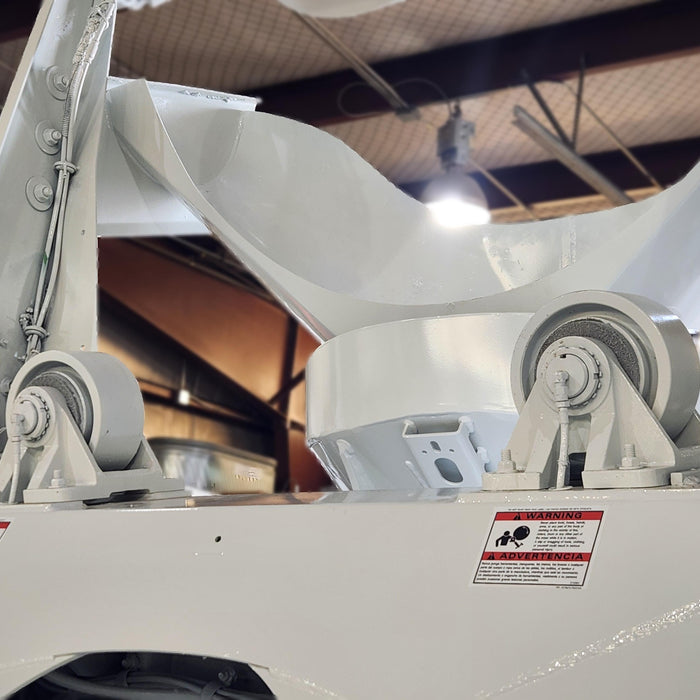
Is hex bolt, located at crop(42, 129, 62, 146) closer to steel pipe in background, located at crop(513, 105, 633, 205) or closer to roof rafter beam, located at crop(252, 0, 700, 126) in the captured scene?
steel pipe in background, located at crop(513, 105, 633, 205)

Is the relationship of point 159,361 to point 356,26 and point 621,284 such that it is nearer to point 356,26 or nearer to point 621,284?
point 356,26

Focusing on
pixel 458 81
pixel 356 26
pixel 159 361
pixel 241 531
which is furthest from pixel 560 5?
pixel 241 531

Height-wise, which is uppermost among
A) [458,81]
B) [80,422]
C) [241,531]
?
[458,81]

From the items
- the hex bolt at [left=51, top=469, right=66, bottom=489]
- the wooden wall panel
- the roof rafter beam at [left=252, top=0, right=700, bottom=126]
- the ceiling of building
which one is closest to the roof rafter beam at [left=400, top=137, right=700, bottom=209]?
the ceiling of building

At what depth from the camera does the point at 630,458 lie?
0.81 m

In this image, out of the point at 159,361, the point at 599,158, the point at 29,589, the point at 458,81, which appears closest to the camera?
the point at 29,589

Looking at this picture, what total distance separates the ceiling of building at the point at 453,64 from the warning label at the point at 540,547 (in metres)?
4.15

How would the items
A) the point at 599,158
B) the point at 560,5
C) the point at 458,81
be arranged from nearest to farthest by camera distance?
the point at 560,5
the point at 458,81
the point at 599,158

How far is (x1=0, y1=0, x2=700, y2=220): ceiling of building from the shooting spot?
4.71 metres

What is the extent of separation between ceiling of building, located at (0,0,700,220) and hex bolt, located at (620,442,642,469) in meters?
4.12

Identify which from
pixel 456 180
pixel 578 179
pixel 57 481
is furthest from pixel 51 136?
pixel 578 179

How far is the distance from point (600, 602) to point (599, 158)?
5718 millimetres

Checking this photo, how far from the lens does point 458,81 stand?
5109 millimetres

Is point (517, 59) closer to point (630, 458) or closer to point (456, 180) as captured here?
point (456, 180)
